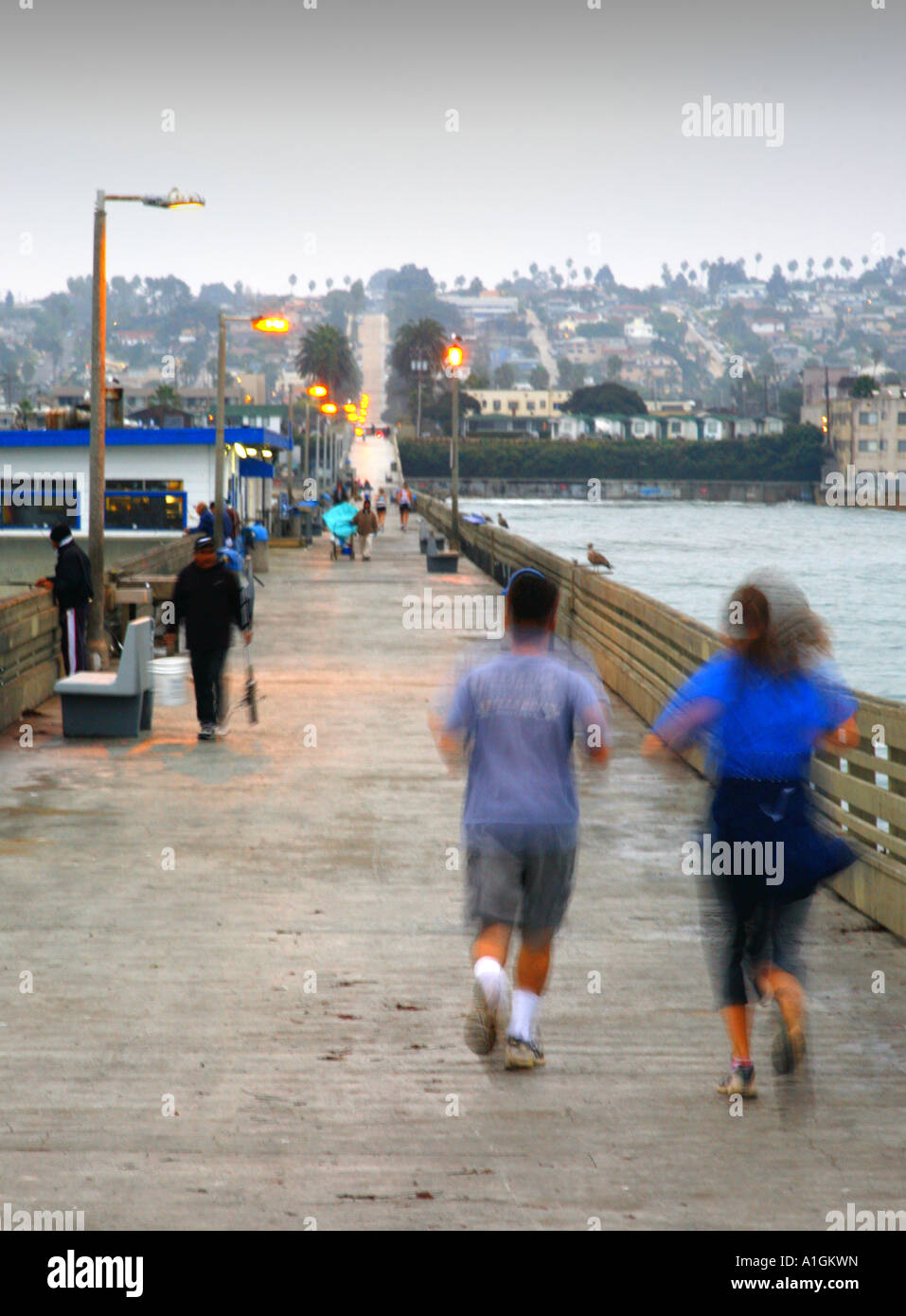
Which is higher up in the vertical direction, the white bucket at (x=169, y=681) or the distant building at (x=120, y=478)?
the distant building at (x=120, y=478)

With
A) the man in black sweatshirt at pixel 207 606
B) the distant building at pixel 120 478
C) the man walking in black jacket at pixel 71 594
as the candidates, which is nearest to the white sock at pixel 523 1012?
the man in black sweatshirt at pixel 207 606

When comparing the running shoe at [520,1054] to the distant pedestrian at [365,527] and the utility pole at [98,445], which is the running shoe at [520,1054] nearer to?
the utility pole at [98,445]

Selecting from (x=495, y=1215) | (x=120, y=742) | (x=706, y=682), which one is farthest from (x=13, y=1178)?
(x=120, y=742)

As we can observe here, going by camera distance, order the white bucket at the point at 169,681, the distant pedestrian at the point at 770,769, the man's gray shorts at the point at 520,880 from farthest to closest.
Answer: the white bucket at the point at 169,681 → the man's gray shorts at the point at 520,880 → the distant pedestrian at the point at 770,769

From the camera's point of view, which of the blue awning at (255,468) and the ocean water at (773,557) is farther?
the ocean water at (773,557)

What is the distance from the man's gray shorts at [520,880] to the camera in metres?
6.18

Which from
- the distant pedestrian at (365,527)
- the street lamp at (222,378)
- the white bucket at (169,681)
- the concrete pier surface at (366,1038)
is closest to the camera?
the concrete pier surface at (366,1038)

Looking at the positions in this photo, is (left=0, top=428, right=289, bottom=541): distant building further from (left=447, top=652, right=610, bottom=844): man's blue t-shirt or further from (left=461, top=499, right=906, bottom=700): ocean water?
(left=447, top=652, right=610, bottom=844): man's blue t-shirt

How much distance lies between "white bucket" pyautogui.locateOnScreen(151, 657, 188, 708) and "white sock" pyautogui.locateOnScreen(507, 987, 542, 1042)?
10531mm

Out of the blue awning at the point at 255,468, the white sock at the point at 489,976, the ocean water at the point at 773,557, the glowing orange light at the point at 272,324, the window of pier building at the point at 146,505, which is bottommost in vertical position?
the ocean water at the point at 773,557

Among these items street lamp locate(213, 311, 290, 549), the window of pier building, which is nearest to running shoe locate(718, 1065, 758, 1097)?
street lamp locate(213, 311, 290, 549)

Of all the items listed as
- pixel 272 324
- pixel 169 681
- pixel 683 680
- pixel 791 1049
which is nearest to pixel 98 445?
pixel 169 681

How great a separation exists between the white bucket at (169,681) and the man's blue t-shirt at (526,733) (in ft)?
34.8

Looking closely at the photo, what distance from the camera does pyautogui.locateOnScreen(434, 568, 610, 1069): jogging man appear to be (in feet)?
20.2
